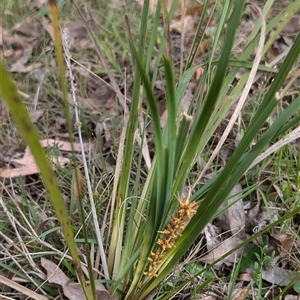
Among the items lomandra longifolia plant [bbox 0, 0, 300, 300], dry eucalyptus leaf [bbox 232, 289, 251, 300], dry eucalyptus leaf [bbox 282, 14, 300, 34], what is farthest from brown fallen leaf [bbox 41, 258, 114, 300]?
dry eucalyptus leaf [bbox 282, 14, 300, 34]

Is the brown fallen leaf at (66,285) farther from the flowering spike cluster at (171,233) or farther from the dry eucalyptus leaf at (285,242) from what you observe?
the dry eucalyptus leaf at (285,242)

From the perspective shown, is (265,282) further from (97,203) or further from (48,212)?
(48,212)

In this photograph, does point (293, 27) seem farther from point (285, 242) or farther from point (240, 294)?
point (240, 294)

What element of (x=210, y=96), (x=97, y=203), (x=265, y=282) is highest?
(x=210, y=96)

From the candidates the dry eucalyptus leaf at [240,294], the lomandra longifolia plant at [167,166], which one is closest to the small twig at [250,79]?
the lomandra longifolia plant at [167,166]

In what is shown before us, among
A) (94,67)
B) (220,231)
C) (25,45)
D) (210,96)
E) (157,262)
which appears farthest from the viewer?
(25,45)

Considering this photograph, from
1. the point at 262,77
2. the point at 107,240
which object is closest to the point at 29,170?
the point at 107,240

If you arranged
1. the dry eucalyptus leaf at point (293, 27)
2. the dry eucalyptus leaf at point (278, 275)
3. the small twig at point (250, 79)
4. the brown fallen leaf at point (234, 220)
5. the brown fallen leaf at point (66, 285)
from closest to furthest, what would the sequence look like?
1. the small twig at point (250, 79)
2. the brown fallen leaf at point (66, 285)
3. the dry eucalyptus leaf at point (278, 275)
4. the brown fallen leaf at point (234, 220)
5. the dry eucalyptus leaf at point (293, 27)
